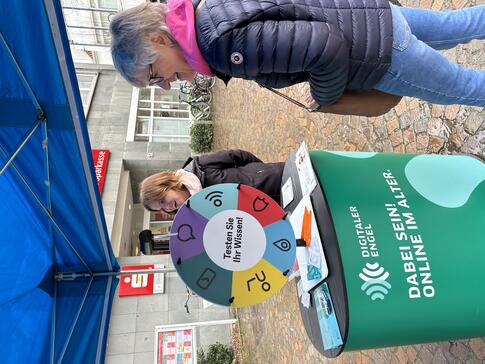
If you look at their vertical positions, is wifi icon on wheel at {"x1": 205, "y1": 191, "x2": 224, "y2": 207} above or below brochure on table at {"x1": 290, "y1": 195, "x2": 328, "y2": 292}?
above

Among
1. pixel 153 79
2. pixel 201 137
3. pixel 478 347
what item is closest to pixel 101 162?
pixel 201 137

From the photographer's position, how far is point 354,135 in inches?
151

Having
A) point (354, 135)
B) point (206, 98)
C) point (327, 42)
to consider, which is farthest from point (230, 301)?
point (206, 98)

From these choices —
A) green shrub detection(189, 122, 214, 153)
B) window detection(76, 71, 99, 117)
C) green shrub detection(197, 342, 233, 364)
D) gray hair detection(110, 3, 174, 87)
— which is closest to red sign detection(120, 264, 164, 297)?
green shrub detection(197, 342, 233, 364)

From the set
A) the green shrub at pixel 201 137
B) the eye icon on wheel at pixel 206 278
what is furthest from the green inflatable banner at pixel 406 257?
the green shrub at pixel 201 137

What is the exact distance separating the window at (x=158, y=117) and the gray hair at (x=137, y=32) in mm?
8488

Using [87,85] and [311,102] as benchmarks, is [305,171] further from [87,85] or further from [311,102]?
[87,85]

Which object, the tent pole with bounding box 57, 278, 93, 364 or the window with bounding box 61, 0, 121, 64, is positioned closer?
the tent pole with bounding box 57, 278, 93, 364

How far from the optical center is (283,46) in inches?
52.1

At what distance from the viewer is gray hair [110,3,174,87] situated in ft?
4.44

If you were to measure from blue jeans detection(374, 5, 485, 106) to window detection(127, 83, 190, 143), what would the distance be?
8.57 meters

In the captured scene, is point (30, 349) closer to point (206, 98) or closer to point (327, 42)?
point (327, 42)

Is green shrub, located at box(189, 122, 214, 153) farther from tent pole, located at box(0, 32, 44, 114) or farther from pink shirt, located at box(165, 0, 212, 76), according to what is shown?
pink shirt, located at box(165, 0, 212, 76)

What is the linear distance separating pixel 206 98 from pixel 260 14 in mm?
8778
